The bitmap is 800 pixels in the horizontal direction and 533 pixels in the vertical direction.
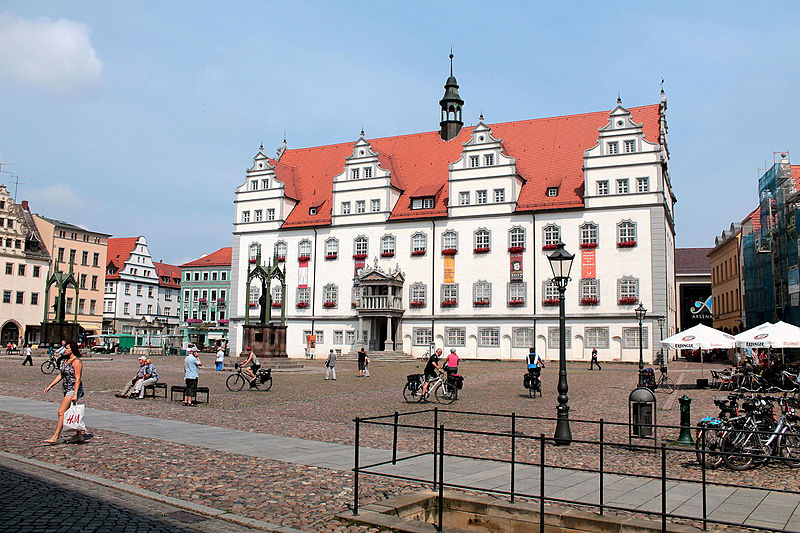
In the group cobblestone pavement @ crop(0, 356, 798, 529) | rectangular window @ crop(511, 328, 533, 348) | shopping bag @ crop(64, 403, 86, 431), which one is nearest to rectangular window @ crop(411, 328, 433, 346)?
rectangular window @ crop(511, 328, 533, 348)

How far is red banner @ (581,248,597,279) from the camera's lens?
52.5 meters

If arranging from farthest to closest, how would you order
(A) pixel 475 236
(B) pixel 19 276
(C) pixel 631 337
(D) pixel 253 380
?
(B) pixel 19 276
(A) pixel 475 236
(C) pixel 631 337
(D) pixel 253 380

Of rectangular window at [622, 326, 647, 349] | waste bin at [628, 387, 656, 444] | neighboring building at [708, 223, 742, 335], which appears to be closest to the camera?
waste bin at [628, 387, 656, 444]

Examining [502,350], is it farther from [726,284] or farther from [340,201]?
[726,284]

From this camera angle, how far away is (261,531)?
24.6 ft

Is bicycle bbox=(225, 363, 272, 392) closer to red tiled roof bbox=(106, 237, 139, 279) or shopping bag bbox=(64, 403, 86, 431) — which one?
shopping bag bbox=(64, 403, 86, 431)

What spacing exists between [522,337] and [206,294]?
61.7 meters

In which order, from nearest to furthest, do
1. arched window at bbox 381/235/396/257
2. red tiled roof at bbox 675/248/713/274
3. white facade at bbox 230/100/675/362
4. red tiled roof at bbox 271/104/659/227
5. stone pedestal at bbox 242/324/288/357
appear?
stone pedestal at bbox 242/324/288/357, white facade at bbox 230/100/675/362, red tiled roof at bbox 271/104/659/227, arched window at bbox 381/235/396/257, red tiled roof at bbox 675/248/713/274

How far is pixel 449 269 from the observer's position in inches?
2272

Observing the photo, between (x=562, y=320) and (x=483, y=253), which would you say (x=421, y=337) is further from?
(x=562, y=320)

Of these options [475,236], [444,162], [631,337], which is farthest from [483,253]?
[631,337]

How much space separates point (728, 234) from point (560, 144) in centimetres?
3084

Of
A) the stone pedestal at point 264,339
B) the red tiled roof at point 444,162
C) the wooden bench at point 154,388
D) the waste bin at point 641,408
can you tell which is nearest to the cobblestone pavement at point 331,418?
the wooden bench at point 154,388

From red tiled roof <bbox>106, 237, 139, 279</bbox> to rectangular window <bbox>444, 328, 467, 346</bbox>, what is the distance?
186 ft
